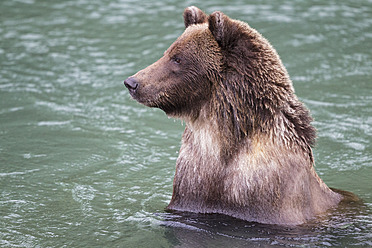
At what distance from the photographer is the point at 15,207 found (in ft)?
26.1

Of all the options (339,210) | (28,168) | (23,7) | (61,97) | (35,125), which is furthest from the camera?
(23,7)

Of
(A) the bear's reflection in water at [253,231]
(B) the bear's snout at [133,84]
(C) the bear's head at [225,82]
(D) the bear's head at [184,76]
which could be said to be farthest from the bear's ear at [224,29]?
(A) the bear's reflection in water at [253,231]

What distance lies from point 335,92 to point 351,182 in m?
3.58

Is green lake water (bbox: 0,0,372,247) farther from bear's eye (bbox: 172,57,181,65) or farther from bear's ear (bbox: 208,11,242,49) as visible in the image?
bear's ear (bbox: 208,11,242,49)

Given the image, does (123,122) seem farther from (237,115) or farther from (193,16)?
(237,115)

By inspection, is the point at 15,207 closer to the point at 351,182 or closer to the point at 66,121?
the point at 66,121

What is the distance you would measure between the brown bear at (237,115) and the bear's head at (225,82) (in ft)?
0.03

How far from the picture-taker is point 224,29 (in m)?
6.46

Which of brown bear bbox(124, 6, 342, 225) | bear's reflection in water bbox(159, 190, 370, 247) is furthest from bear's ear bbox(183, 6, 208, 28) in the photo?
bear's reflection in water bbox(159, 190, 370, 247)

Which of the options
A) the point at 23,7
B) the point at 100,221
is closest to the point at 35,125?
the point at 100,221

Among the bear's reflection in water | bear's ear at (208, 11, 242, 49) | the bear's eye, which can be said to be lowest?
the bear's reflection in water

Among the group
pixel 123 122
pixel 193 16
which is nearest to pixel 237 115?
pixel 193 16

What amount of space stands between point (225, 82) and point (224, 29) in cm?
54

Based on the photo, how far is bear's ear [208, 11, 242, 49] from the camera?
21.1 feet
